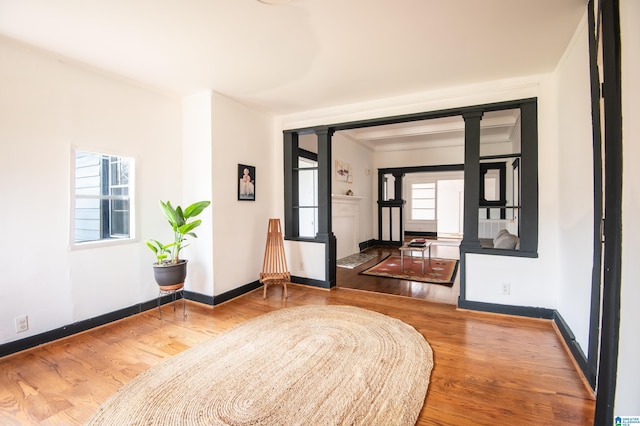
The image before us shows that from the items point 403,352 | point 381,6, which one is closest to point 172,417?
point 403,352

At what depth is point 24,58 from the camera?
2.48 m

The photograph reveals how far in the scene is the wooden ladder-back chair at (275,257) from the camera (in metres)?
3.98

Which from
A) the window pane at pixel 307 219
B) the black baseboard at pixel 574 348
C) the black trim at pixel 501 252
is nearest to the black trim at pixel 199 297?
the window pane at pixel 307 219

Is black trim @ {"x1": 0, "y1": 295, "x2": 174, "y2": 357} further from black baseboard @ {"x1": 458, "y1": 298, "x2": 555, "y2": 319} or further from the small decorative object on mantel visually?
the small decorative object on mantel

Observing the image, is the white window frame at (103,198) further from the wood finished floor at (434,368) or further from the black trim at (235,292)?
the black trim at (235,292)

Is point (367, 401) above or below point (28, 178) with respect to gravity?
below

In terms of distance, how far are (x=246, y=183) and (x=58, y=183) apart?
6.34 ft

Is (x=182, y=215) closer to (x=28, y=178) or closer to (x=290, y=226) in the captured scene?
(x=28, y=178)

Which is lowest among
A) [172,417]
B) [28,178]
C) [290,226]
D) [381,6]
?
[172,417]

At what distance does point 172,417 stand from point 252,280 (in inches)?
99.7

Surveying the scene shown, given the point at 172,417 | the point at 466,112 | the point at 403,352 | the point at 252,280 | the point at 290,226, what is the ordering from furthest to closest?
the point at 290,226, the point at 252,280, the point at 466,112, the point at 403,352, the point at 172,417

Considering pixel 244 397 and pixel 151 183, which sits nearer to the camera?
pixel 244 397

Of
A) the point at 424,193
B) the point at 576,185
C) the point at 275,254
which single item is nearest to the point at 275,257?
the point at 275,254

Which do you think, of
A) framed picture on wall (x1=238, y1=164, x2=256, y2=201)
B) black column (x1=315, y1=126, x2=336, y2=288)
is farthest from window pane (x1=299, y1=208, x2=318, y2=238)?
framed picture on wall (x1=238, y1=164, x2=256, y2=201)
